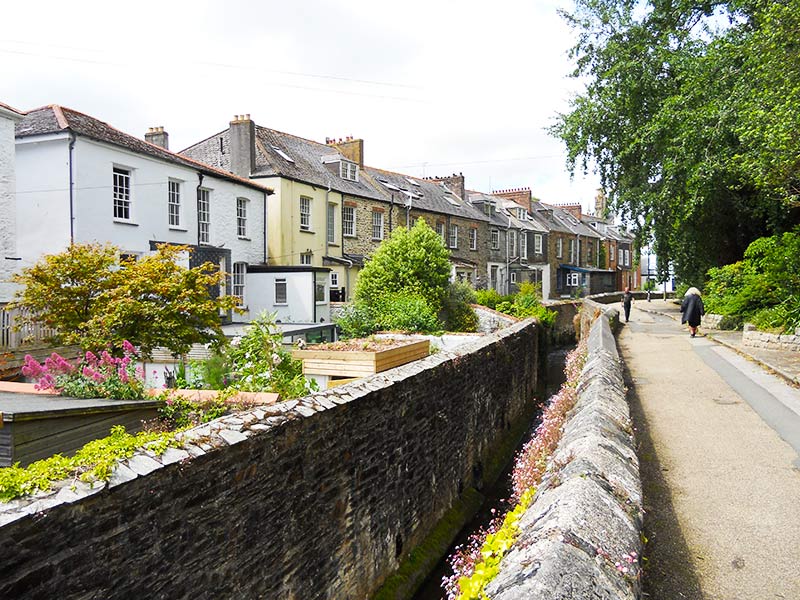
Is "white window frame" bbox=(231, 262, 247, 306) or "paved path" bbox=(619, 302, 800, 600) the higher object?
"white window frame" bbox=(231, 262, 247, 306)

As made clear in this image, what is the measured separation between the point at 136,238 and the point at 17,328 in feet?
28.2

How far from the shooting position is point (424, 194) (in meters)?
39.7

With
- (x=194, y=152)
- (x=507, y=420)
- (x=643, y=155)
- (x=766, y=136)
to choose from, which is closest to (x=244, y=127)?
(x=194, y=152)

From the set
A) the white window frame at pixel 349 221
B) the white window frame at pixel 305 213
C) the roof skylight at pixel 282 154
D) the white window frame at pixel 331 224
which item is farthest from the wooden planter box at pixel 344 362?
the white window frame at pixel 349 221

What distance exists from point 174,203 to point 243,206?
13.1 ft

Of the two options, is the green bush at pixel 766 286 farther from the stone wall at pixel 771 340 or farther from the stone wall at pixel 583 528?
the stone wall at pixel 583 528

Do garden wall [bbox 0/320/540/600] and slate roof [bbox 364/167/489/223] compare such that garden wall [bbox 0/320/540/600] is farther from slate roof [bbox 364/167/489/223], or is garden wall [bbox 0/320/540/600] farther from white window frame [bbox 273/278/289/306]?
slate roof [bbox 364/167/489/223]

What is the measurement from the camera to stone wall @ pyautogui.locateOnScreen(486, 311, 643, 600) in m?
2.64

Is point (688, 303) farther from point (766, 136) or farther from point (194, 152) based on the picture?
point (194, 152)

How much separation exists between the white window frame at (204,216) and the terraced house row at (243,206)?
0.04 metres

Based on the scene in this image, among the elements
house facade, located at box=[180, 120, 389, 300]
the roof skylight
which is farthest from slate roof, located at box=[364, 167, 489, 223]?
the roof skylight

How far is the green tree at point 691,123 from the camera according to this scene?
13430 millimetres

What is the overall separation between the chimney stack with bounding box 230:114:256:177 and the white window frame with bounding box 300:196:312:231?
268 cm

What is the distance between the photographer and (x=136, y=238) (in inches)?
756
